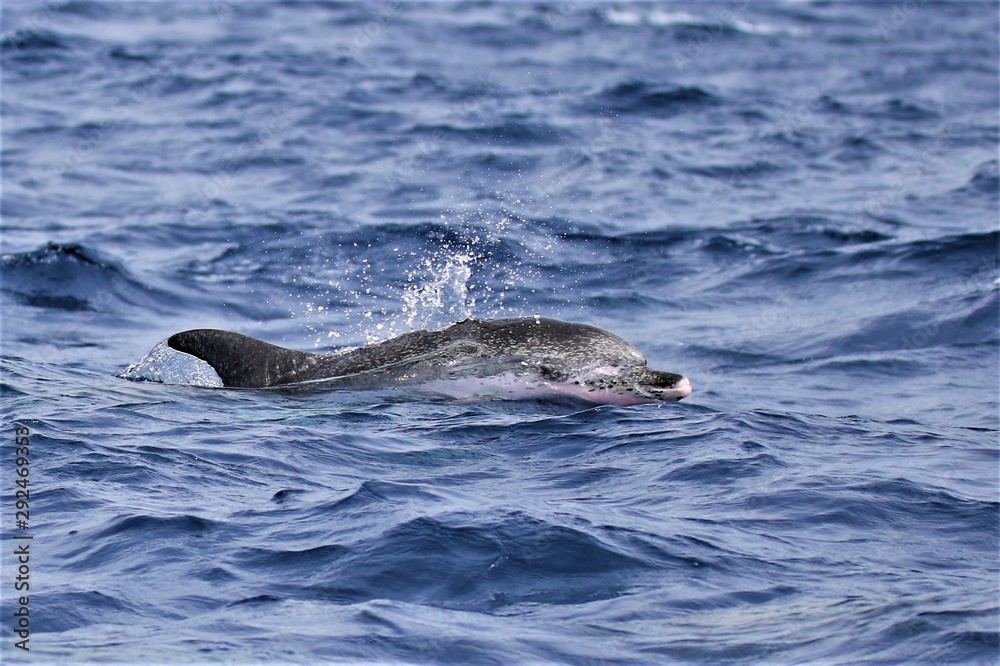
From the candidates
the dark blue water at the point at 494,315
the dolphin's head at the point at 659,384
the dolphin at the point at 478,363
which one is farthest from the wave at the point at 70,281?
the dolphin's head at the point at 659,384

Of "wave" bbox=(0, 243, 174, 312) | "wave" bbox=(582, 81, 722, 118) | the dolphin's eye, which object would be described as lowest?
"wave" bbox=(0, 243, 174, 312)

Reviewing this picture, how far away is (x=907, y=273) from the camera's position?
1694 centimetres

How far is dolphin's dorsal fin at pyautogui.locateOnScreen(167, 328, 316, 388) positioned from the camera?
1082 centimetres

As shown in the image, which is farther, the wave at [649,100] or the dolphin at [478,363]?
the wave at [649,100]

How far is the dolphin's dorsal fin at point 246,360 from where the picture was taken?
426 inches

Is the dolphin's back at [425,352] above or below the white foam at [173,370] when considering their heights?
above

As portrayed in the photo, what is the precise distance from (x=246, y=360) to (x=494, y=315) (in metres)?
4.17

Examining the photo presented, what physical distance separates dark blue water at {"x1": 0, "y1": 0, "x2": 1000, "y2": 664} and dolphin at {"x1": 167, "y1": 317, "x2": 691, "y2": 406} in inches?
9.6

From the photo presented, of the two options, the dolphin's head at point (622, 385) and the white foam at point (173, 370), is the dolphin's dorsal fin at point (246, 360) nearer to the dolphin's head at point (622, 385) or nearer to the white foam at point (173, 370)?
the white foam at point (173, 370)

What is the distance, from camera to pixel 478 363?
34.2 feet

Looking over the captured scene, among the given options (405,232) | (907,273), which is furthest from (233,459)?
(907,273)

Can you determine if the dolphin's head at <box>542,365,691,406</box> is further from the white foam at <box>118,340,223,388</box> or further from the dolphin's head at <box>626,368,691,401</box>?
the white foam at <box>118,340,223,388</box>

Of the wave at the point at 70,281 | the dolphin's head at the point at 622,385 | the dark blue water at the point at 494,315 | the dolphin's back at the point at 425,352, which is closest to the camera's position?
the dark blue water at the point at 494,315

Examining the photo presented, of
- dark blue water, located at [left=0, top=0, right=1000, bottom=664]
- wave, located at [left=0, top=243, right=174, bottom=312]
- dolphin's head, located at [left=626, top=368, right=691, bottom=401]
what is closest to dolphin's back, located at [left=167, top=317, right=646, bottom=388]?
dolphin's head, located at [left=626, top=368, right=691, bottom=401]
